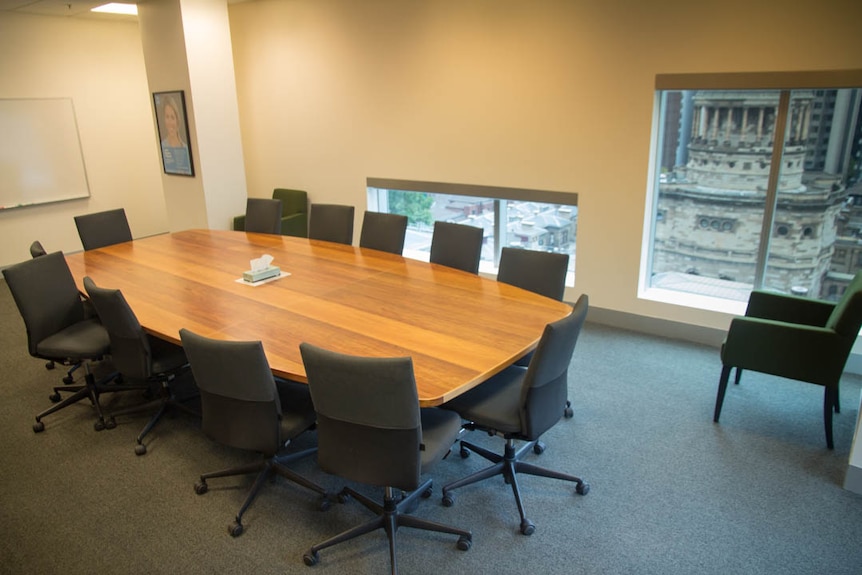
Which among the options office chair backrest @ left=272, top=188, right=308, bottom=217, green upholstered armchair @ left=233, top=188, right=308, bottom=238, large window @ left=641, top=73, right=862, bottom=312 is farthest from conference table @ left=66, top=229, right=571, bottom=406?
office chair backrest @ left=272, top=188, right=308, bottom=217

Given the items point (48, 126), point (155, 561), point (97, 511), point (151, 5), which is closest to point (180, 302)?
point (97, 511)

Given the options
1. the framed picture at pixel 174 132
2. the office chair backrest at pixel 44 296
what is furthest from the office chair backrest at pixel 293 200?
the office chair backrest at pixel 44 296

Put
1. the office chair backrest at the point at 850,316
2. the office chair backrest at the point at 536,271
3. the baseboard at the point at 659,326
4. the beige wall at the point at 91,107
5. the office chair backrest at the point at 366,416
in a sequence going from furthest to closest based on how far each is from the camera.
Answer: the beige wall at the point at 91,107 → the baseboard at the point at 659,326 → the office chair backrest at the point at 536,271 → the office chair backrest at the point at 850,316 → the office chair backrest at the point at 366,416

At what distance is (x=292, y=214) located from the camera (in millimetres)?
7215

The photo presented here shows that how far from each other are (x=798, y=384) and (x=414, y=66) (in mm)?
4235

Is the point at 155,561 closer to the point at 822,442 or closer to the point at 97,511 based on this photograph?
the point at 97,511

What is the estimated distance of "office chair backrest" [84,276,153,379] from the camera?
10.8ft

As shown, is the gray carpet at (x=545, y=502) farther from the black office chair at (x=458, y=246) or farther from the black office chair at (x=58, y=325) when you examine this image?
the black office chair at (x=458, y=246)

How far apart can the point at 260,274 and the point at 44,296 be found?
4.46 ft

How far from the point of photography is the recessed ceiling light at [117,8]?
6621mm

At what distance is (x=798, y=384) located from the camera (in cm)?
411

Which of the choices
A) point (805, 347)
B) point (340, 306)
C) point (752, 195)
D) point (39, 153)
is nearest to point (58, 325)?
point (340, 306)

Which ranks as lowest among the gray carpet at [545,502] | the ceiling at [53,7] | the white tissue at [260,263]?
the gray carpet at [545,502]

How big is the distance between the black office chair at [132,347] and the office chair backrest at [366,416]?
1.46m
